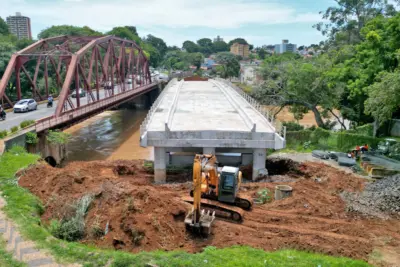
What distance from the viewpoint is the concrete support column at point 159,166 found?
69.3 feet

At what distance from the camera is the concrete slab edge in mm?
10188

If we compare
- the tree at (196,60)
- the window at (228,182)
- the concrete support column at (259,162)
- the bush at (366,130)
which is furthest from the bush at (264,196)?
the tree at (196,60)

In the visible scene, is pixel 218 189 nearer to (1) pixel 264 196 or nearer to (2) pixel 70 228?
(1) pixel 264 196

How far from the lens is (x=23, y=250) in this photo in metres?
10.7

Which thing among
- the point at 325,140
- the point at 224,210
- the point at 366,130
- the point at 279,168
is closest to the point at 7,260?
the point at 224,210

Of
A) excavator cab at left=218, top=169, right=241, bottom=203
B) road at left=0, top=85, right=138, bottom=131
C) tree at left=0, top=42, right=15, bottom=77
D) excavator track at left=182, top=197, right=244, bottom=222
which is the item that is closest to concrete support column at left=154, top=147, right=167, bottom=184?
excavator track at left=182, top=197, right=244, bottom=222

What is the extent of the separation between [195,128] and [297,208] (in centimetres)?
867

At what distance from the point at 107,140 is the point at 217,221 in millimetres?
29612

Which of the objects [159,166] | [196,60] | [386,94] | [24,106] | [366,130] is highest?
[196,60]

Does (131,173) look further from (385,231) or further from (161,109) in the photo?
(385,231)

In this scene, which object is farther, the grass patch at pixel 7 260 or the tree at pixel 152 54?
the tree at pixel 152 54

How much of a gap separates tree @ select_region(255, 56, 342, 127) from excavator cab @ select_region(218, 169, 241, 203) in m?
20.9

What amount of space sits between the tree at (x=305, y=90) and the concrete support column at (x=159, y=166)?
17.4 m

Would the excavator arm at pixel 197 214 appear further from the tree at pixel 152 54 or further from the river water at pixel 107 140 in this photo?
the tree at pixel 152 54
